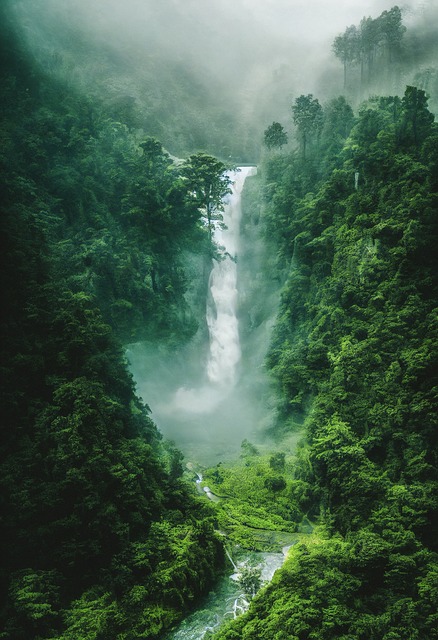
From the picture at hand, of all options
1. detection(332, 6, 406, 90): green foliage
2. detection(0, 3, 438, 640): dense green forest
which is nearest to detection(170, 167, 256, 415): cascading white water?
detection(0, 3, 438, 640): dense green forest

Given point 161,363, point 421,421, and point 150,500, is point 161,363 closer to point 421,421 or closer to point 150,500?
point 150,500

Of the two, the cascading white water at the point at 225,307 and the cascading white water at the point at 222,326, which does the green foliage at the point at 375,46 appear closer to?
the cascading white water at the point at 222,326

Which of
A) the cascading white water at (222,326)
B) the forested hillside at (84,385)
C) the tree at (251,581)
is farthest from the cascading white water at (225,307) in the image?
the tree at (251,581)

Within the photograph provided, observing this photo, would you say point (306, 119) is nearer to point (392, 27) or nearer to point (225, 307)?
point (225, 307)

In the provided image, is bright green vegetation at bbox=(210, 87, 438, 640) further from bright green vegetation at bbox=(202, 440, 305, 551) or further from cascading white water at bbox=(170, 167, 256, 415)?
cascading white water at bbox=(170, 167, 256, 415)

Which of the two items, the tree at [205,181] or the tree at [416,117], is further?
the tree at [205,181]

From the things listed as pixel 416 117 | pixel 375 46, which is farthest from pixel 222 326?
pixel 375 46
